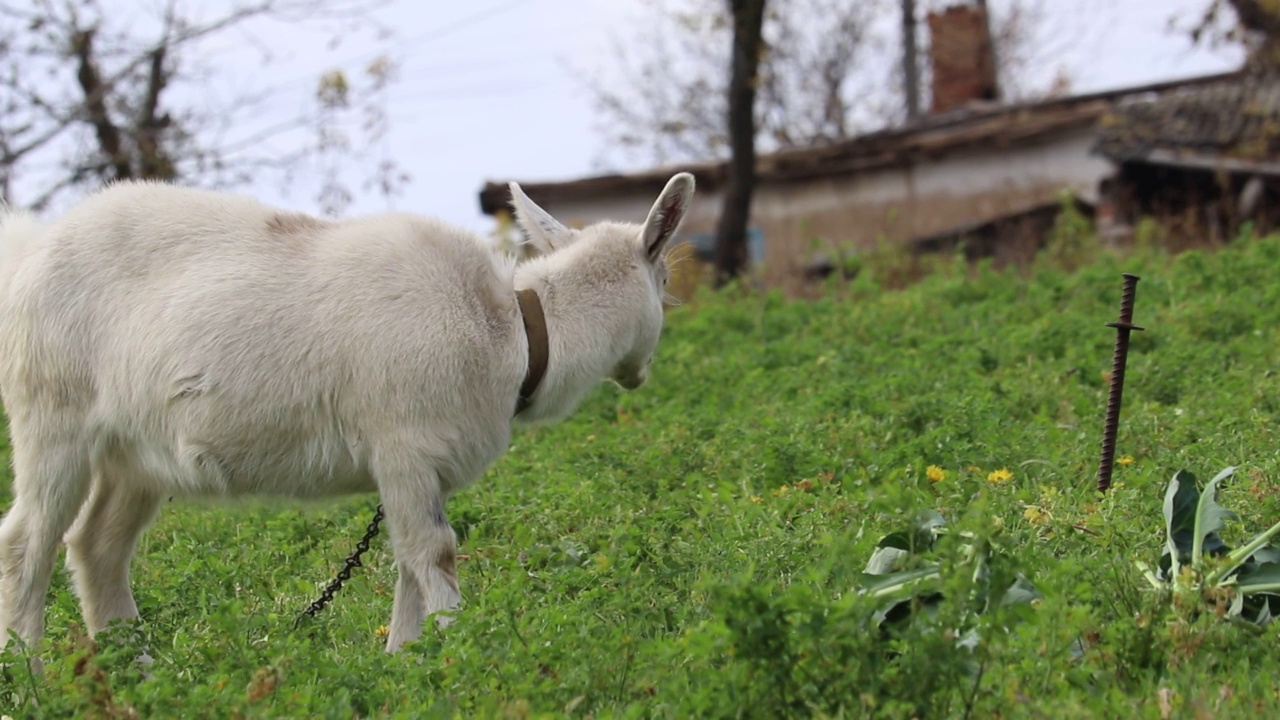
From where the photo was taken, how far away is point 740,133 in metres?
15.4

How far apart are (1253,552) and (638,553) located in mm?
1993

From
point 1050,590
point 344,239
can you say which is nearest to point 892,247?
point 344,239

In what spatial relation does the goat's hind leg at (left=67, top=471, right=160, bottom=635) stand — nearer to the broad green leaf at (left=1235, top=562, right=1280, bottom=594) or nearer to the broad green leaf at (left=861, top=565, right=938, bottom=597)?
the broad green leaf at (left=861, top=565, right=938, bottom=597)

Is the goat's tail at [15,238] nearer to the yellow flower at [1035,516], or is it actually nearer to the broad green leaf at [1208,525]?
the yellow flower at [1035,516]

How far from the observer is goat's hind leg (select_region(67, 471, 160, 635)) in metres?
5.20

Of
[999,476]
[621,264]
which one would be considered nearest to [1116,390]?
[999,476]

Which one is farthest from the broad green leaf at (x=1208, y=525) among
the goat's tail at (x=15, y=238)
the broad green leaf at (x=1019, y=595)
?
the goat's tail at (x=15, y=238)

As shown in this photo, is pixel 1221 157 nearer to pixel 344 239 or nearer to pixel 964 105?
pixel 964 105

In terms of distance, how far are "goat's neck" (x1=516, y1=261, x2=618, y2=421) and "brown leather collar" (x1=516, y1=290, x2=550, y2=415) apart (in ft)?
0.08

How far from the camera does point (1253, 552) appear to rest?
3961 mm

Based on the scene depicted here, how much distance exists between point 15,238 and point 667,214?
2334mm

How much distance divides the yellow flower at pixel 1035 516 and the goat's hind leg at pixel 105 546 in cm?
310

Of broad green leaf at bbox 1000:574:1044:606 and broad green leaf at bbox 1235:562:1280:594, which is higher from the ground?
broad green leaf at bbox 1000:574:1044:606

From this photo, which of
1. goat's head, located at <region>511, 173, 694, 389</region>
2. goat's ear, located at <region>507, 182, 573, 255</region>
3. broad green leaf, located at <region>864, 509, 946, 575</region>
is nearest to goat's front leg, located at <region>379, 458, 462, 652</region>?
goat's head, located at <region>511, 173, 694, 389</region>
